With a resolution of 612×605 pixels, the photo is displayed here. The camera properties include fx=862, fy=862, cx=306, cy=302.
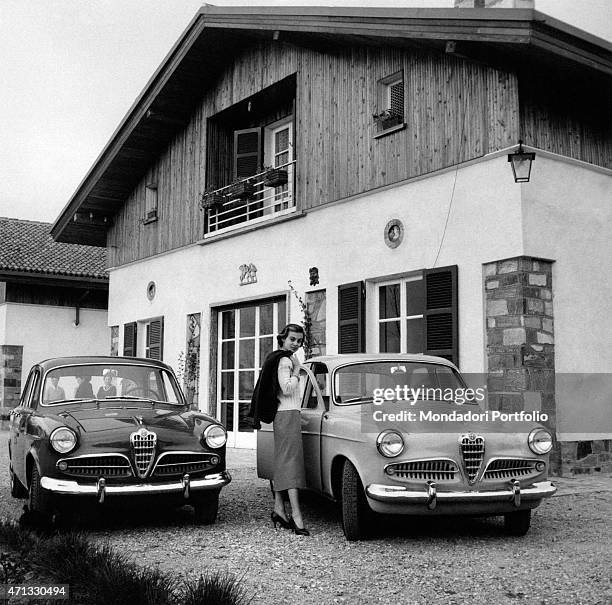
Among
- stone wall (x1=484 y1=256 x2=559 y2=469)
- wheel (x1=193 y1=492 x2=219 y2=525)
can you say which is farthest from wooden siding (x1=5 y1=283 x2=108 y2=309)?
wheel (x1=193 y1=492 x2=219 y2=525)

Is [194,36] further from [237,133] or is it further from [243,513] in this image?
[243,513]

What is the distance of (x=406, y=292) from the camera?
1099cm

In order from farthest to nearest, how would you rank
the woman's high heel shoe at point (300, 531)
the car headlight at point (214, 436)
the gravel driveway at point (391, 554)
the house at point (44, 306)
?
the house at point (44, 306)
the car headlight at point (214, 436)
the woman's high heel shoe at point (300, 531)
the gravel driveway at point (391, 554)

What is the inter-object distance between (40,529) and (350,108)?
7.59m

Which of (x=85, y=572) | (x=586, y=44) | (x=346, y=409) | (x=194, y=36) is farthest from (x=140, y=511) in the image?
(x=194, y=36)

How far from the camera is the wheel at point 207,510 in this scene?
6930mm

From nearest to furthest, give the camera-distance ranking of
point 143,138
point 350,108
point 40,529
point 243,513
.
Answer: point 40,529 → point 243,513 → point 350,108 → point 143,138

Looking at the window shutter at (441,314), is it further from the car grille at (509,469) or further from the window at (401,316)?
the car grille at (509,469)

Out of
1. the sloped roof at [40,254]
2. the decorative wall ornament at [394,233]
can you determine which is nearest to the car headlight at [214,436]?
the decorative wall ornament at [394,233]

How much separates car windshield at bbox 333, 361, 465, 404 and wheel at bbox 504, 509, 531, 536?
47.6 inches

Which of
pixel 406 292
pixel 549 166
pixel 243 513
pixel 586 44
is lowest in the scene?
pixel 243 513

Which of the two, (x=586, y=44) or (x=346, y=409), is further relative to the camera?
(x=586, y=44)

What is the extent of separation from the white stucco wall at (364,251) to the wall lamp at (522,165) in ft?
1.04

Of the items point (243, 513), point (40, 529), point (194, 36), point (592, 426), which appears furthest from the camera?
point (194, 36)
